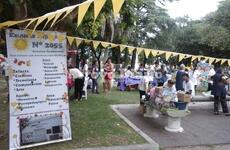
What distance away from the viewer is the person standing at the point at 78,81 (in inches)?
591

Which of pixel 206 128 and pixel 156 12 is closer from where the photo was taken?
pixel 206 128

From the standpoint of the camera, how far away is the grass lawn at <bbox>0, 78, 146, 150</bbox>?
8.71 metres

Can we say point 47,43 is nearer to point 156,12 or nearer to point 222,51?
point 156,12

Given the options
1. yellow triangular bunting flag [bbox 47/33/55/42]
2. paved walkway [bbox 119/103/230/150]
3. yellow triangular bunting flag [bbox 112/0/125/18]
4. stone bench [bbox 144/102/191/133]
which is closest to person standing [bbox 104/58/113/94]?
paved walkway [bbox 119/103/230/150]

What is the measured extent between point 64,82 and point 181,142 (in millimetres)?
3380

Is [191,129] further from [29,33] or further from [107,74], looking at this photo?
[107,74]

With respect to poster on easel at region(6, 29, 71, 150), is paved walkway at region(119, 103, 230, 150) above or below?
below

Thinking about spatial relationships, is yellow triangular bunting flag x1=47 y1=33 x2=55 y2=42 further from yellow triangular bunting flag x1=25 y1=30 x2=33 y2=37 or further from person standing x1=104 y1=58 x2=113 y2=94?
person standing x1=104 y1=58 x2=113 y2=94

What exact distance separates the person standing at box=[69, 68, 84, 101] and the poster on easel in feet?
21.0

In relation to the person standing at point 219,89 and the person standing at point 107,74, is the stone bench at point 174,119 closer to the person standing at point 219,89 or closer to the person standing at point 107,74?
the person standing at point 219,89

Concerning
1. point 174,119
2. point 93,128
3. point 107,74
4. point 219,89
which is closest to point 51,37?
point 93,128

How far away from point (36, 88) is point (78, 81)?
7144 mm

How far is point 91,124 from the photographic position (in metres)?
10.7

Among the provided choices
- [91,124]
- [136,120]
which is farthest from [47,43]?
[136,120]
